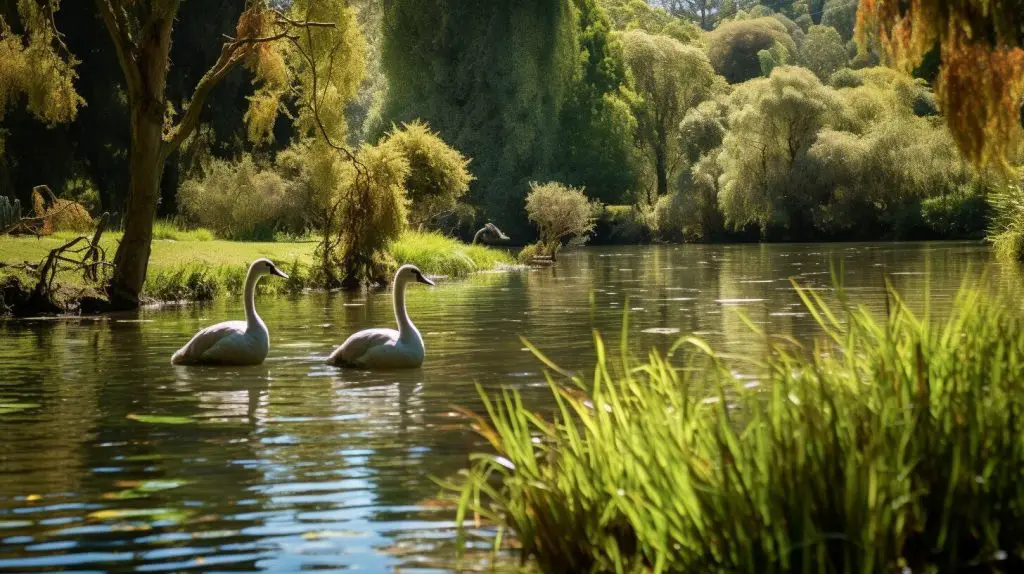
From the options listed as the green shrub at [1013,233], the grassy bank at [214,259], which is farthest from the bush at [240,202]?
the green shrub at [1013,233]

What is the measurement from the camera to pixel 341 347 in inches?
621

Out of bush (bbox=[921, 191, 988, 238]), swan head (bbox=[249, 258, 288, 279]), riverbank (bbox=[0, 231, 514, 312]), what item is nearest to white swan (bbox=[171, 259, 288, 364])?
swan head (bbox=[249, 258, 288, 279])

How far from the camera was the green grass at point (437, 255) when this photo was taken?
1508 inches

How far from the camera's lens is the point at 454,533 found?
7395 millimetres

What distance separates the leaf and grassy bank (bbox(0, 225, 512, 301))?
13659 mm

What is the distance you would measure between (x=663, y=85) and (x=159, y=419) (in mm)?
66664

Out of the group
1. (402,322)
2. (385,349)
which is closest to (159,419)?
(385,349)

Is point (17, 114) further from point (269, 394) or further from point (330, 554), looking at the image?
point (330, 554)

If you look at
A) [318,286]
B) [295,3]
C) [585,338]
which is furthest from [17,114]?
[585,338]

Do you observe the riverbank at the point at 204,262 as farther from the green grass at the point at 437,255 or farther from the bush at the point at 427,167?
the bush at the point at 427,167

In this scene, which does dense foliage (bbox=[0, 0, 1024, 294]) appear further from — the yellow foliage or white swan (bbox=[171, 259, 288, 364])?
white swan (bbox=[171, 259, 288, 364])

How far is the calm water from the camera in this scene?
289 inches

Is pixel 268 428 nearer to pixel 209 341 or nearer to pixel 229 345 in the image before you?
pixel 229 345

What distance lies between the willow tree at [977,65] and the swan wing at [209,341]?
1013 cm
